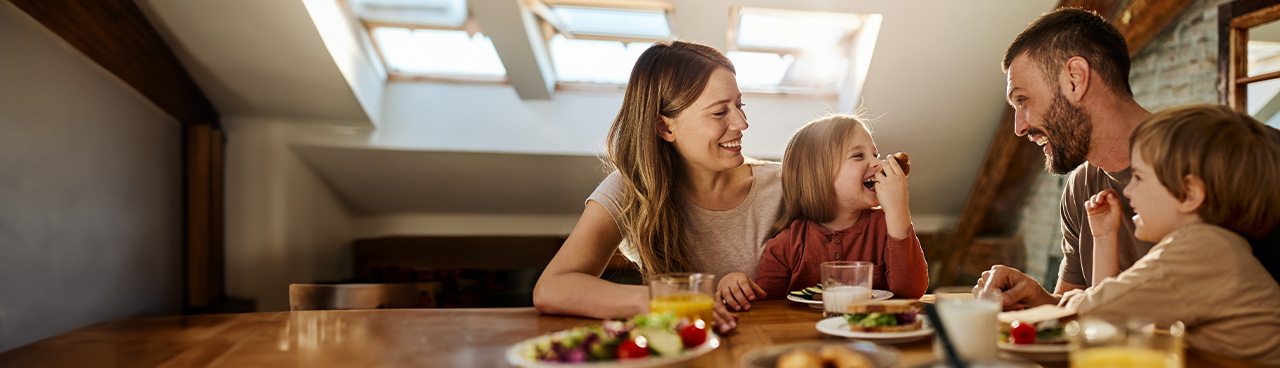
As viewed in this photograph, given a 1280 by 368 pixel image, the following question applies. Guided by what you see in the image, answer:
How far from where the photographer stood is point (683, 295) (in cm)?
128

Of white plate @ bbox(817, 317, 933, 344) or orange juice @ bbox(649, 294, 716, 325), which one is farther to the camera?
orange juice @ bbox(649, 294, 716, 325)

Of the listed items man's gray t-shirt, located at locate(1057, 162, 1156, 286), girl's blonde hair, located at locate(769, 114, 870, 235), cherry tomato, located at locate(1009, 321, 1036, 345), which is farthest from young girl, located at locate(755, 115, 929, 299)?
cherry tomato, located at locate(1009, 321, 1036, 345)

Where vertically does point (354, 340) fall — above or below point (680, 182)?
below

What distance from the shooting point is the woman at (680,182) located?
197 centimetres

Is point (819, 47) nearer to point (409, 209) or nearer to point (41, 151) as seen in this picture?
point (409, 209)

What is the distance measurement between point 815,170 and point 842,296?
73 cm

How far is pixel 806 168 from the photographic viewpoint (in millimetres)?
2139

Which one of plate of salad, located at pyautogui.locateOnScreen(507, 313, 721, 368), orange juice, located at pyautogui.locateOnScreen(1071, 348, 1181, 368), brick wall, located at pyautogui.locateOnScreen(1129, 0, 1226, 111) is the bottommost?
plate of salad, located at pyautogui.locateOnScreen(507, 313, 721, 368)

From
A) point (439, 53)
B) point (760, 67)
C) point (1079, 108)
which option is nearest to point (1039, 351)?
point (1079, 108)

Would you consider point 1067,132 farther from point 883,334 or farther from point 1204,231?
point 883,334

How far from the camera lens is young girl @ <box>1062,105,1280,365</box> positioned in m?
1.14

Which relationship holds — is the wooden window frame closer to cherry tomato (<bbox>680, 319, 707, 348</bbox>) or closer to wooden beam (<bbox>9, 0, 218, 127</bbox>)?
cherry tomato (<bbox>680, 319, 707, 348</bbox>)

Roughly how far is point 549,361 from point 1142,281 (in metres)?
0.89

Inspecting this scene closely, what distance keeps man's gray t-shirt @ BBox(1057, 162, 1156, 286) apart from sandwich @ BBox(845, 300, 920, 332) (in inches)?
33.4
